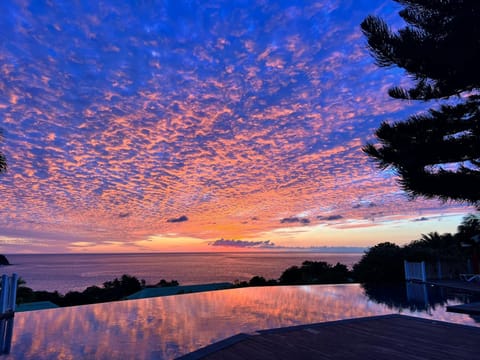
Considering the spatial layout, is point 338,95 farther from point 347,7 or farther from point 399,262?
point 399,262

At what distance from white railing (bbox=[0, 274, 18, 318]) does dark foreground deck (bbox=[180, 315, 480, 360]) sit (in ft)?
16.1

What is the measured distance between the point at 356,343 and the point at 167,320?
362 centimetres

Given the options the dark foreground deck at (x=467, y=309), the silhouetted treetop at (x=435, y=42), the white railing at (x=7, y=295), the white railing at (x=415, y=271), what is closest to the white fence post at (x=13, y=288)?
the white railing at (x=7, y=295)

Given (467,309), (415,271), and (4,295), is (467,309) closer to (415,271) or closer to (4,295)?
(415,271)

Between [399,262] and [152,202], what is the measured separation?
1127 centimetres

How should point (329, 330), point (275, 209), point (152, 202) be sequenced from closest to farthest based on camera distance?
point (329, 330)
point (152, 202)
point (275, 209)

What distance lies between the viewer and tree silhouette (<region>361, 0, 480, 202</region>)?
4379mm

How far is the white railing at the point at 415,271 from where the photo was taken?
40.0 ft

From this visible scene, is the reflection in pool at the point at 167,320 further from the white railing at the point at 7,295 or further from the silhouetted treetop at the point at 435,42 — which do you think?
the silhouetted treetop at the point at 435,42

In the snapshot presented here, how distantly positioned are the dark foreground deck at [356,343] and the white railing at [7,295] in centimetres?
490

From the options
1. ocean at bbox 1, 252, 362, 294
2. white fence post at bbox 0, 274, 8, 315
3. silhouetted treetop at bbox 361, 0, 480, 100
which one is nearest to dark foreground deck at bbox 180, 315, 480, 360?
silhouetted treetop at bbox 361, 0, 480, 100

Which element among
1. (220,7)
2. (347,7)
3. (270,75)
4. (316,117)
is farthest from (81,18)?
(316,117)

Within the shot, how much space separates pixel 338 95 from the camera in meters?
9.62

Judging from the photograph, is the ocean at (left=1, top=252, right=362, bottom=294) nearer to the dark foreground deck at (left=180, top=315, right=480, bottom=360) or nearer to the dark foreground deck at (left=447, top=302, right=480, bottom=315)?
the dark foreground deck at (left=180, top=315, right=480, bottom=360)
